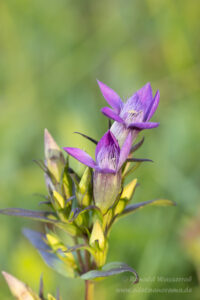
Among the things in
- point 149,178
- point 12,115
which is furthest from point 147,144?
point 12,115

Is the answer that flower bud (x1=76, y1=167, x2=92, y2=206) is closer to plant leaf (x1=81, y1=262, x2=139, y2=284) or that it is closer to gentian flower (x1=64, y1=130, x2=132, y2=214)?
gentian flower (x1=64, y1=130, x2=132, y2=214)

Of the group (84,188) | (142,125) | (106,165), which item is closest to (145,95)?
(142,125)

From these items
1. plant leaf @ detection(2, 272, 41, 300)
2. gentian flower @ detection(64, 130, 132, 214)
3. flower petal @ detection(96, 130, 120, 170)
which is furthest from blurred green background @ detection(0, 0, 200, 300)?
flower petal @ detection(96, 130, 120, 170)

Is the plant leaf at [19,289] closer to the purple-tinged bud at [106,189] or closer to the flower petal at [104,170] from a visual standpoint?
the purple-tinged bud at [106,189]

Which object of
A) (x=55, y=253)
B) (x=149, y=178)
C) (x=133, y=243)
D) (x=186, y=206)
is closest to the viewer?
(x=55, y=253)

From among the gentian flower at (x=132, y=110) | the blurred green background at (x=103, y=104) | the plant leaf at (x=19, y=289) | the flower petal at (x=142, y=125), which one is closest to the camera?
the flower petal at (x=142, y=125)

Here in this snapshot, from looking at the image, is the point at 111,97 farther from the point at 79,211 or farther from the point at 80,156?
the point at 79,211

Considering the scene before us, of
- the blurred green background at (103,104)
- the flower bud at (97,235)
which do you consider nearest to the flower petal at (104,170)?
the flower bud at (97,235)

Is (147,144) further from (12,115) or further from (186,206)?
(12,115)
